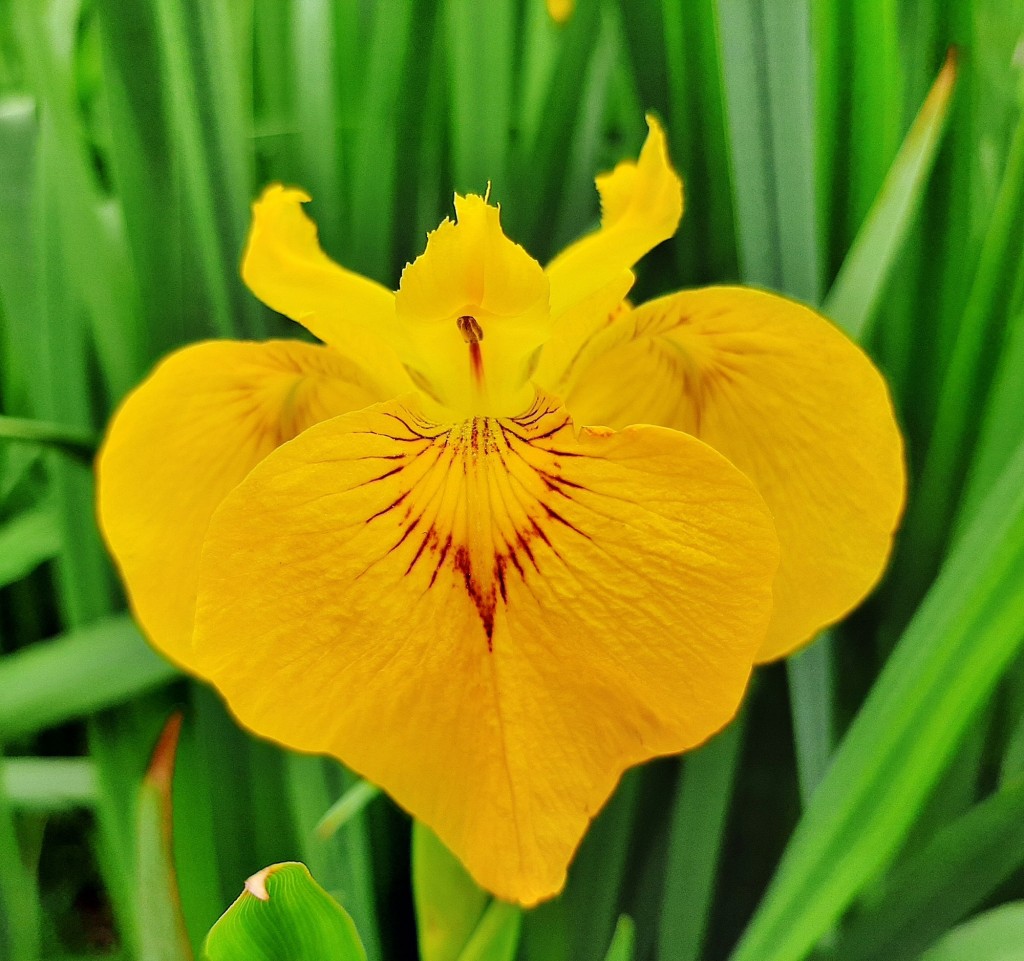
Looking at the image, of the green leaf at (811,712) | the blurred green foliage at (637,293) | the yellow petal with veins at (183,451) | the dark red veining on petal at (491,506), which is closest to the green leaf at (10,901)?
the blurred green foliage at (637,293)

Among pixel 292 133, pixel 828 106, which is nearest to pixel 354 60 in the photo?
pixel 292 133

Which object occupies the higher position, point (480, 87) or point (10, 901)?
point (480, 87)

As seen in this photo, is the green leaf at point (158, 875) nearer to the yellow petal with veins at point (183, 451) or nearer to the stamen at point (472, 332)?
the yellow petal with veins at point (183, 451)

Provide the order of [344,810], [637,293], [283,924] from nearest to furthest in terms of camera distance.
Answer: [283,924] → [344,810] → [637,293]

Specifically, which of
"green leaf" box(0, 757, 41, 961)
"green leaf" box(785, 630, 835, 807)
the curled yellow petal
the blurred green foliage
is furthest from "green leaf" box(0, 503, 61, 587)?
"green leaf" box(785, 630, 835, 807)

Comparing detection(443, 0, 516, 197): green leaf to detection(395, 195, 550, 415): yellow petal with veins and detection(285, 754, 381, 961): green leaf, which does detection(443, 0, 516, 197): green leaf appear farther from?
detection(285, 754, 381, 961): green leaf

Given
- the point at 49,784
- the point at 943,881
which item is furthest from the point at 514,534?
the point at 49,784

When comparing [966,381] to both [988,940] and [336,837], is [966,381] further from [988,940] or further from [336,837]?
[336,837]
